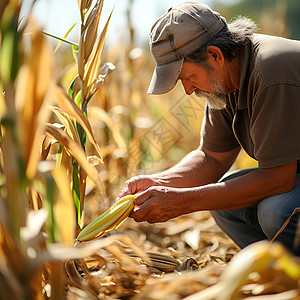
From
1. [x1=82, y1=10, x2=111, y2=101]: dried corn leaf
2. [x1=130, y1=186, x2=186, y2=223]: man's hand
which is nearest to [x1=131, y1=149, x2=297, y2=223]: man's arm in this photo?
[x1=130, y1=186, x2=186, y2=223]: man's hand

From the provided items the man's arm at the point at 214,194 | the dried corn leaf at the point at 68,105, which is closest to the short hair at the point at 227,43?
the man's arm at the point at 214,194

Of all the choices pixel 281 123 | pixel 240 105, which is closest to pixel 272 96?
pixel 281 123

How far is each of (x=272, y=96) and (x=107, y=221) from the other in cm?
73

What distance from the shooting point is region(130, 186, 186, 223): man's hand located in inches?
58.5

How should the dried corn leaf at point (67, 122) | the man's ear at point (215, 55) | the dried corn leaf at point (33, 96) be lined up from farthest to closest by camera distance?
the man's ear at point (215, 55) → the dried corn leaf at point (67, 122) → the dried corn leaf at point (33, 96)

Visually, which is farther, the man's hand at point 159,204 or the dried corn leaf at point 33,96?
the man's hand at point 159,204

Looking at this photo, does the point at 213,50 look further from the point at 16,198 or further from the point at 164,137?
the point at 164,137

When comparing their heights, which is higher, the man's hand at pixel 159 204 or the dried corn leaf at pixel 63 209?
the dried corn leaf at pixel 63 209

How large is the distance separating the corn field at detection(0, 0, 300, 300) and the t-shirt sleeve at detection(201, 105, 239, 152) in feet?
1.43

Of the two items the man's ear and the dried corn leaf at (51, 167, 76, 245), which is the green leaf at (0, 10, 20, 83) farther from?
the man's ear

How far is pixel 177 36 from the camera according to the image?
1624mm

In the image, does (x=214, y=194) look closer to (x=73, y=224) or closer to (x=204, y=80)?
(x=204, y=80)

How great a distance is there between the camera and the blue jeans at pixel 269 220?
5.02ft

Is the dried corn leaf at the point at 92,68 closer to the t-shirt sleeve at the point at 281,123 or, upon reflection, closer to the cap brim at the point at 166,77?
the cap brim at the point at 166,77
